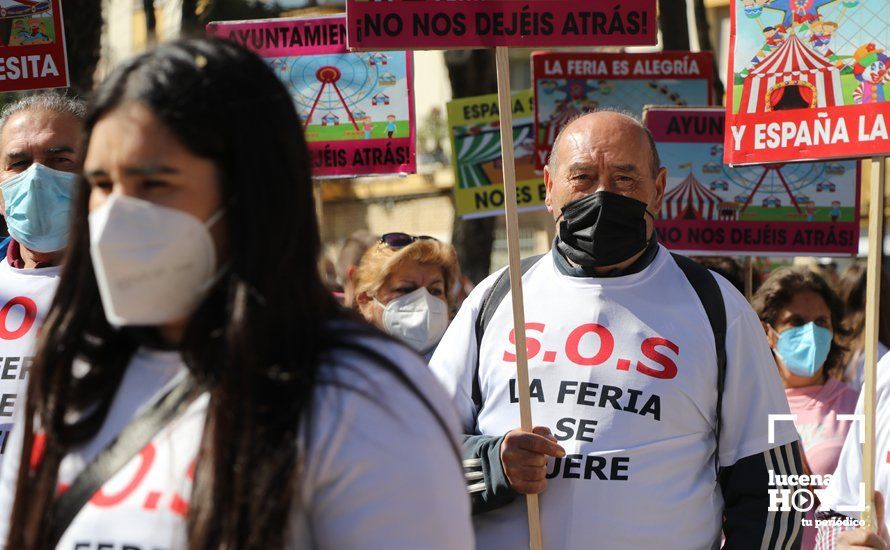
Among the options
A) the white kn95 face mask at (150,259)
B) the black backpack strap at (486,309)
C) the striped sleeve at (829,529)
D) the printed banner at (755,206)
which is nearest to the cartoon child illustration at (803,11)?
the black backpack strap at (486,309)

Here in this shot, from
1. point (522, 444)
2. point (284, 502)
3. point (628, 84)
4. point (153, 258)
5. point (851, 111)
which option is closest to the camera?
point (284, 502)

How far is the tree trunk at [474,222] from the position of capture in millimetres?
10055

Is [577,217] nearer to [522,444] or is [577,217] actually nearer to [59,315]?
[522,444]

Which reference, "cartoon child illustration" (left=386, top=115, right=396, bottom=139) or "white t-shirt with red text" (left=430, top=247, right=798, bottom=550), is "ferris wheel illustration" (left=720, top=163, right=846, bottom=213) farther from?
"white t-shirt with red text" (left=430, top=247, right=798, bottom=550)

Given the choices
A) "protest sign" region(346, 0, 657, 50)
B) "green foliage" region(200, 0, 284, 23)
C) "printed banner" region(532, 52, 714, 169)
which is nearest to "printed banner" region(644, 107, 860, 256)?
"printed banner" region(532, 52, 714, 169)

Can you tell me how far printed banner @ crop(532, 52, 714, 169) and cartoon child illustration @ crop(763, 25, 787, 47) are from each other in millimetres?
2360

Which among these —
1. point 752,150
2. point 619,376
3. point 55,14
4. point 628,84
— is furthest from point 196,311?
point 628,84

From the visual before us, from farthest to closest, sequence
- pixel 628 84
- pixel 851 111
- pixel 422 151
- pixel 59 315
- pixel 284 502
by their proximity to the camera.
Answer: pixel 422 151 → pixel 628 84 → pixel 851 111 → pixel 59 315 → pixel 284 502

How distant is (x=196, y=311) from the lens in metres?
1.73

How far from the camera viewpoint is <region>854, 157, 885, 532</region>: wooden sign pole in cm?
354

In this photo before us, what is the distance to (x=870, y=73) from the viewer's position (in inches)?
149

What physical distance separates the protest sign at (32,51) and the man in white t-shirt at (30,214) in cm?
122

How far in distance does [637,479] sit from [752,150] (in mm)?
1379

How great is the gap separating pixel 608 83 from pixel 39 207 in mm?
3845
